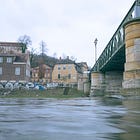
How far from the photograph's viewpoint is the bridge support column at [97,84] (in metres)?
57.2

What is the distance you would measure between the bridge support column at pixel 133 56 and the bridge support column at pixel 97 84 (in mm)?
33845

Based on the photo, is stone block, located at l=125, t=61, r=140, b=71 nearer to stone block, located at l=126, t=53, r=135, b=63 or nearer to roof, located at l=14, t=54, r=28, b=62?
stone block, located at l=126, t=53, r=135, b=63

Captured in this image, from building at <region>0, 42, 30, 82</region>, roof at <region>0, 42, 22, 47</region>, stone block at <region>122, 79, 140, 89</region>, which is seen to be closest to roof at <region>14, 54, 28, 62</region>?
building at <region>0, 42, 30, 82</region>

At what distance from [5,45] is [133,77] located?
125 metres

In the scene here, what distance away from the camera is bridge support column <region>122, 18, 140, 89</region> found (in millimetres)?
22145

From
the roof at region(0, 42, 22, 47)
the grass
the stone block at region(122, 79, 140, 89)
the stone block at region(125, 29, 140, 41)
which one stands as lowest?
the grass

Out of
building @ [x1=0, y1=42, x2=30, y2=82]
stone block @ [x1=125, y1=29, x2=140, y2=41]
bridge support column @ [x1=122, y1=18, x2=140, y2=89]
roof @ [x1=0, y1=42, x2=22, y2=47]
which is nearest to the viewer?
bridge support column @ [x1=122, y1=18, x2=140, y2=89]

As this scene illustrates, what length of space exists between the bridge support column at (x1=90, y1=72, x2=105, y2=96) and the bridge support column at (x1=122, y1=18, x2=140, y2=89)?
111ft

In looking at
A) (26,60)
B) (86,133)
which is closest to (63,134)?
(86,133)

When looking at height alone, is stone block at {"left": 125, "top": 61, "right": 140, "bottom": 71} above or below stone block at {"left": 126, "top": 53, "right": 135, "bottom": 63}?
below

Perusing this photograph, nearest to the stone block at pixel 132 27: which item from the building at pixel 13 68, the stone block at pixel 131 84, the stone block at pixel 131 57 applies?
the stone block at pixel 131 57

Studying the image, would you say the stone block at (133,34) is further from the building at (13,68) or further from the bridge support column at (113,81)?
the building at (13,68)

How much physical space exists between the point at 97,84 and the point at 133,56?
35.8m

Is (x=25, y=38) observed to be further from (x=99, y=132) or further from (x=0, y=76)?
(x=99, y=132)
